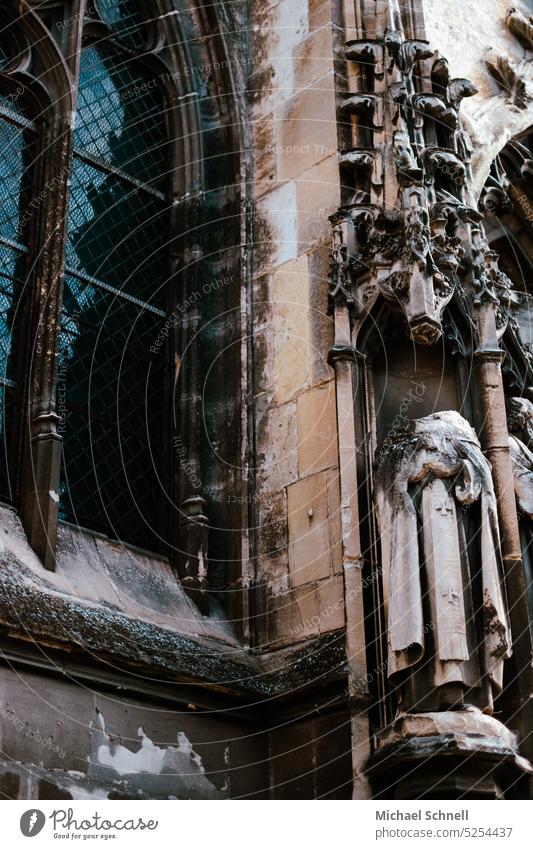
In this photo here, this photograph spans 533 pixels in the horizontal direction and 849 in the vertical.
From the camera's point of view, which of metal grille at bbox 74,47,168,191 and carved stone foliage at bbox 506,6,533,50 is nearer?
metal grille at bbox 74,47,168,191

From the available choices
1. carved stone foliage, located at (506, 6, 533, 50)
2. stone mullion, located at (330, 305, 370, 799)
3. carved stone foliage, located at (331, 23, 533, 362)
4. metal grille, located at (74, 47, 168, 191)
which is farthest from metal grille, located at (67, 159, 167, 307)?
carved stone foliage, located at (506, 6, 533, 50)

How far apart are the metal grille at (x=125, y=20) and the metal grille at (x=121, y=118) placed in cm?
16

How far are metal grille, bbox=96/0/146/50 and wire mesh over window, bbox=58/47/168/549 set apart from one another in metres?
0.19

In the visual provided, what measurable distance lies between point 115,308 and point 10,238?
809 millimetres

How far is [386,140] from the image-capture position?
876 cm

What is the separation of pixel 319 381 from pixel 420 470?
1145 mm

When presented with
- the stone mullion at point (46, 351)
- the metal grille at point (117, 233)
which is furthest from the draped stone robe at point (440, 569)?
the metal grille at point (117, 233)

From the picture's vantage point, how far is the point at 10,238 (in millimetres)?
8422

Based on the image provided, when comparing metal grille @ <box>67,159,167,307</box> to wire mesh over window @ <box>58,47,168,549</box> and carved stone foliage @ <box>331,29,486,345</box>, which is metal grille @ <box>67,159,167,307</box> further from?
carved stone foliage @ <box>331,29,486,345</box>

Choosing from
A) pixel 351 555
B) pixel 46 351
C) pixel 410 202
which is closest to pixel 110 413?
pixel 46 351

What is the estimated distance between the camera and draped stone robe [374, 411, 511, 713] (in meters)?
7.09

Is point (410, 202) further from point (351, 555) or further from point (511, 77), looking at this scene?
point (511, 77)

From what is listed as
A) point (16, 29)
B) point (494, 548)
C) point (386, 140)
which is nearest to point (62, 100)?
point (16, 29)
